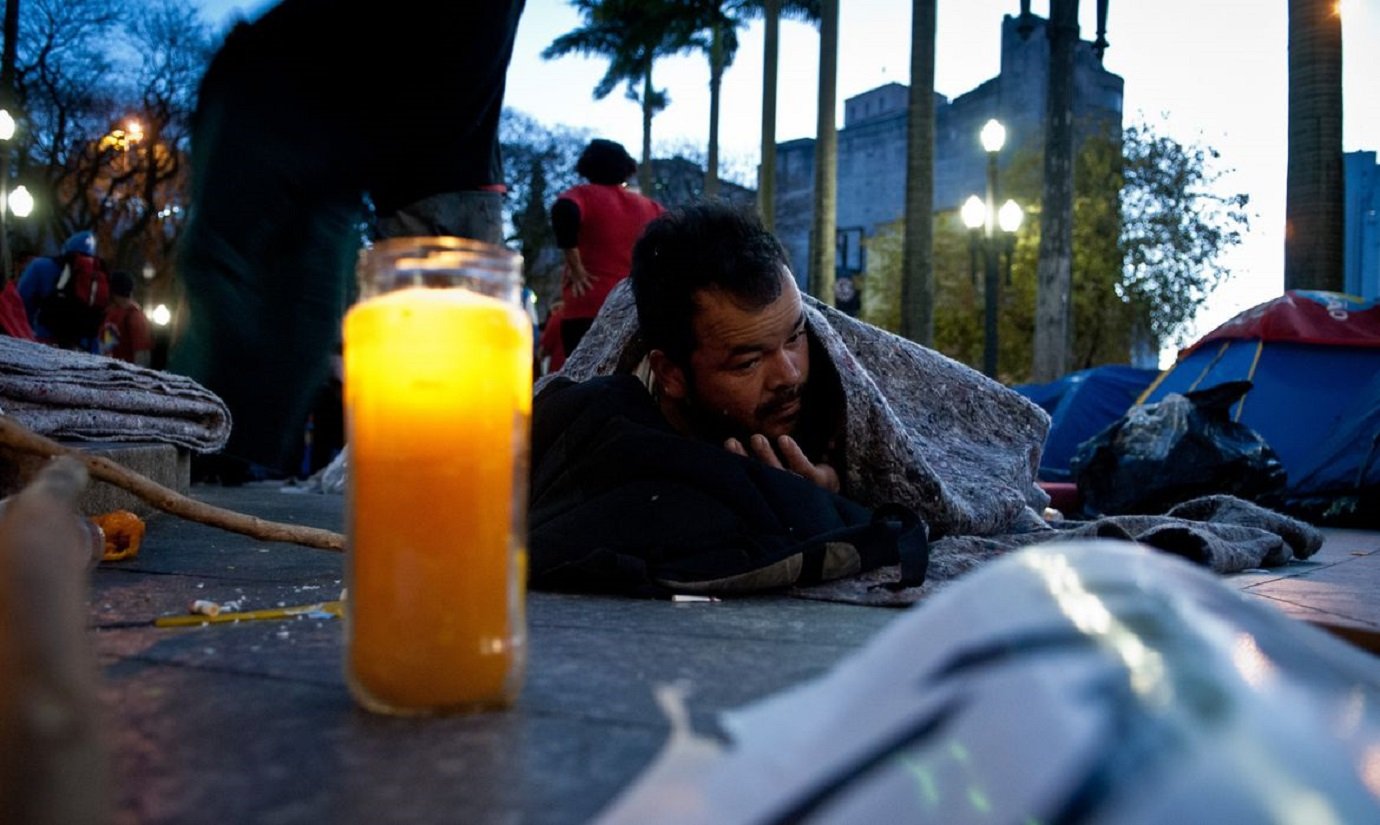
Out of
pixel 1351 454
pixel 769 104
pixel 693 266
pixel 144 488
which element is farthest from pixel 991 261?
pixel 144 488

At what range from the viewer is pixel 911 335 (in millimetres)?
13266

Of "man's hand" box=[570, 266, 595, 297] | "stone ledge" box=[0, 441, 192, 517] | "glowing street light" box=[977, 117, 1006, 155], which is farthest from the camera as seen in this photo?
"glowing street light" box=[977, 117, 1006, 155]

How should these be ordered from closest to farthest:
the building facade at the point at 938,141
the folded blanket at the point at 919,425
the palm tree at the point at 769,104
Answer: the folded blanket at the point at 919,425 < the palm tree at the point at 769,104 < the building facade at the point at 938,141

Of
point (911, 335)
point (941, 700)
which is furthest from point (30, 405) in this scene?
point (911, 335)

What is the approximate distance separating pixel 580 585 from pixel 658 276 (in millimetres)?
1141

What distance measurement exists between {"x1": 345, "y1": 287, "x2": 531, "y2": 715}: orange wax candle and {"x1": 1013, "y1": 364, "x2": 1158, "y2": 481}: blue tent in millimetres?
8514

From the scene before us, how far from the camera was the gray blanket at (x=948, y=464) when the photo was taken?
9.29ft

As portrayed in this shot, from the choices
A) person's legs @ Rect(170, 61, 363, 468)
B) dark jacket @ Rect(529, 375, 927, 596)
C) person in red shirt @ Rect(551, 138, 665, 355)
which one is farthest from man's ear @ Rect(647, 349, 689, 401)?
person in red shirt @ Rect(551, 138, 665, 355)

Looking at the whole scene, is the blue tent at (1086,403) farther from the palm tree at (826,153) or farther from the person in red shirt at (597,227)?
the palm tree at (826,153)

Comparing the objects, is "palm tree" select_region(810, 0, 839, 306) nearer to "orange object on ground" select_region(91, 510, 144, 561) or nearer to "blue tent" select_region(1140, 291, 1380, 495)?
"blue tent" select_region(1140, 291, 1380, 495)

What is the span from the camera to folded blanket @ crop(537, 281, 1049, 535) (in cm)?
294

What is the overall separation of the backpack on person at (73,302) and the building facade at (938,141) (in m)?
19.3

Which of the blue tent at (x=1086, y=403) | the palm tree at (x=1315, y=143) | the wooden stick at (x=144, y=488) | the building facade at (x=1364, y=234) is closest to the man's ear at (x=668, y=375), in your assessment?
the wooden stick at (x=144, y=488)

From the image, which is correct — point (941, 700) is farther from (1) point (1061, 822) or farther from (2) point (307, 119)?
(2) point (307, 119)
